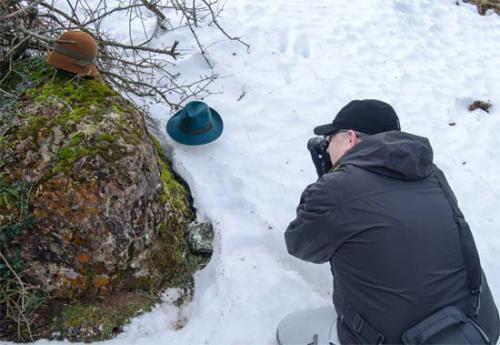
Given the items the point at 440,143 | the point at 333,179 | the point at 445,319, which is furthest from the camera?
the point at 440,143

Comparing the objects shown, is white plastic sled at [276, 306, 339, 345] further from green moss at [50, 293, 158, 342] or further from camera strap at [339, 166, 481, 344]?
green moss at [50, 293, 158, 342]

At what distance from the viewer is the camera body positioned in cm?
280

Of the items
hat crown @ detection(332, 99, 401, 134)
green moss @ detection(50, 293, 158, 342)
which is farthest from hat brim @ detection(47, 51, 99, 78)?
hat crown @ detection(332, 99, 401, 134)

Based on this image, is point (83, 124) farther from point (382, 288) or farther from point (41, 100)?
point (382, 288)

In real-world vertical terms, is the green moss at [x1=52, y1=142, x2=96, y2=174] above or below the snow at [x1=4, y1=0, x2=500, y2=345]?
above

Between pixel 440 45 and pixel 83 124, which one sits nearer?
pixel 83 124

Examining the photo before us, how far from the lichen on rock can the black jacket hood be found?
139 cm

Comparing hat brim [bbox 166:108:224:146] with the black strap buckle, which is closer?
the black strap buckle

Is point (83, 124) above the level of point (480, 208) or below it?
above

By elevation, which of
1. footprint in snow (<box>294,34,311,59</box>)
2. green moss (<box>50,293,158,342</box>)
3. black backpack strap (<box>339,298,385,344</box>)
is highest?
black backpack strap (<box>339,298,385,344</box>)

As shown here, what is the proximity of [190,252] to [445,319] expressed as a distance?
5.68 feet

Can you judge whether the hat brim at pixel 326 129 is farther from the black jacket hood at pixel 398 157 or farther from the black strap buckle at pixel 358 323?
the black strap buckle at pixel 358 323

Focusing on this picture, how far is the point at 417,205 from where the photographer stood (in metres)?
2.11

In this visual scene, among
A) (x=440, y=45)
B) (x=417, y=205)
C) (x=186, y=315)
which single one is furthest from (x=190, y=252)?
(x=440, y=45)
